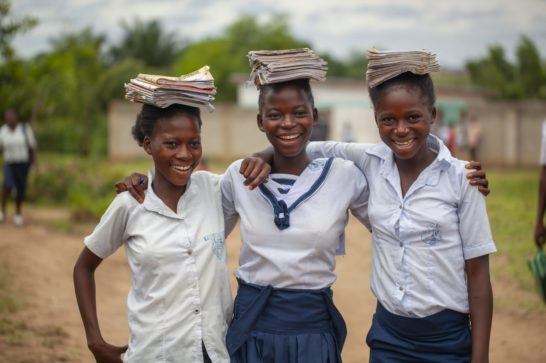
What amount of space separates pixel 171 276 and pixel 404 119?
113 centimetres

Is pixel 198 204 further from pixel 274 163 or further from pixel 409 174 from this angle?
pixel 409 174

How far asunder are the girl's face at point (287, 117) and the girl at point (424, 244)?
30 cm

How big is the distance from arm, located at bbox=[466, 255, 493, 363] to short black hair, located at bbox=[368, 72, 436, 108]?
681 mm

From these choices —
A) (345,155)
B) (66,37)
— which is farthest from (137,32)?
(345,155)

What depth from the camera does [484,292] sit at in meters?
2.81

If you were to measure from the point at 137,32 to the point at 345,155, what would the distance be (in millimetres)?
38414

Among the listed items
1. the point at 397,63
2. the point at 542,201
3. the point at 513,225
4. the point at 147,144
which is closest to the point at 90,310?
the point at 147,144

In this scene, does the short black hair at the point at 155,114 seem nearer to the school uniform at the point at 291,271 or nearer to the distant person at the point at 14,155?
the school uniform at the point at 291,271

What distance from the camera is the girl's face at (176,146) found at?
2.98 metres

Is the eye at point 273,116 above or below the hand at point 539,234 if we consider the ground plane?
above

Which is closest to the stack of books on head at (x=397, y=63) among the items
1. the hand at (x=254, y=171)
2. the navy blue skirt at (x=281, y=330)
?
the hand at (x=254, y=171)

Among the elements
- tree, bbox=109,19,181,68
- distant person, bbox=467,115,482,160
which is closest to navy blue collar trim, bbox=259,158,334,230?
distant person, bbox=467,115,482,160

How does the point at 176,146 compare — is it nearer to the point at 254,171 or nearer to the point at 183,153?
the point at 183,153

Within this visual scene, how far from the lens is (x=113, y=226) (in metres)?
2.98
